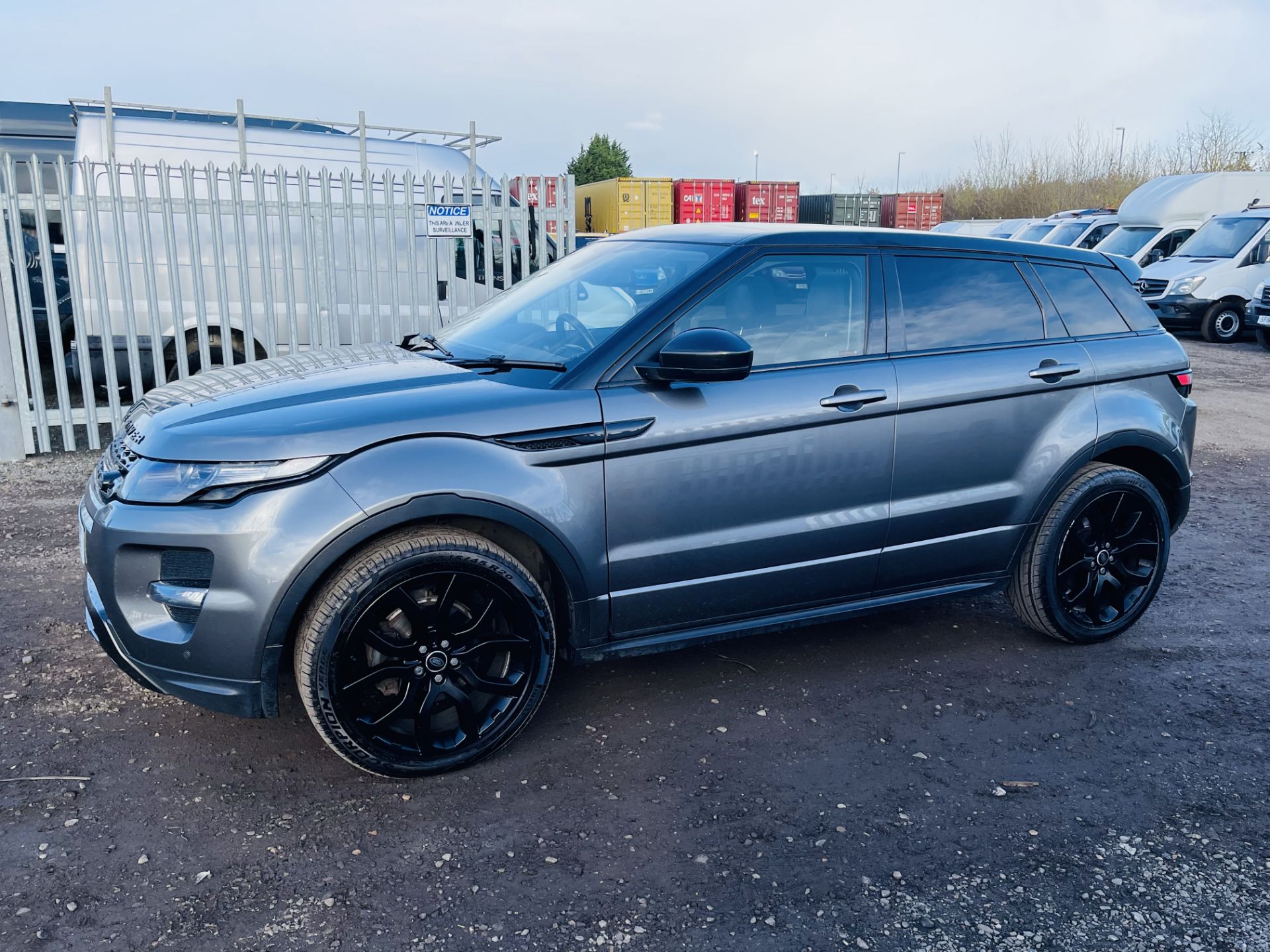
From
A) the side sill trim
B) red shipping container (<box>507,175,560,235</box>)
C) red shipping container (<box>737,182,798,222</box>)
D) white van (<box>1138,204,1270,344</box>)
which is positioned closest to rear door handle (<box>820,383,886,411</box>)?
the side sill trim

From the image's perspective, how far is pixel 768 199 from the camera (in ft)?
106

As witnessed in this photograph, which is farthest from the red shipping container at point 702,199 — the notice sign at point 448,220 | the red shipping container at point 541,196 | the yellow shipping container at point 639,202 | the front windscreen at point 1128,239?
the notice sign at point 448,220

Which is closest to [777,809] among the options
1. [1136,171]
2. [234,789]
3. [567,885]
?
[567,885]

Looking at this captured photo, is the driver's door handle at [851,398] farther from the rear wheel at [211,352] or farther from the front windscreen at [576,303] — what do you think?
the rear wheel at [211,352]

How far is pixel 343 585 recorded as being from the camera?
3023 millimetres

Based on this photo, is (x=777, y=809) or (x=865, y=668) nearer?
(x=777, y=809)

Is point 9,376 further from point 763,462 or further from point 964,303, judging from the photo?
point 964,303

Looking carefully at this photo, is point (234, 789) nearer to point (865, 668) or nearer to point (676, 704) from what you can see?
point (676, 704)

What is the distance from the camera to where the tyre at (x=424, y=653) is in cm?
305

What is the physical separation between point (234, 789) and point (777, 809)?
172cm

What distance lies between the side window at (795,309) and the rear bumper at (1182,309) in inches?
588

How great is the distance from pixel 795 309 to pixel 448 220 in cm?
529

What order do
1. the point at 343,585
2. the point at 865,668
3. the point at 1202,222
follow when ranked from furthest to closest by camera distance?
the point at 1202,222 < the point at 865,668 < the point at 343,585

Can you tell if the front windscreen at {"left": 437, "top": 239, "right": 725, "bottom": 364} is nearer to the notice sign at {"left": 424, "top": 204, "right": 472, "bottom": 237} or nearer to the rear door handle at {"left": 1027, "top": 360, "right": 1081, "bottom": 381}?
the rear door handle at {"left": 1027, "top": 360, "right": 1081, "bottom": 381}
